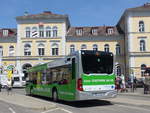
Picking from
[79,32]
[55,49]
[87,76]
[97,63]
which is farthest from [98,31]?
[87,76]

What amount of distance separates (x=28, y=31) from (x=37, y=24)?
236 centimetres

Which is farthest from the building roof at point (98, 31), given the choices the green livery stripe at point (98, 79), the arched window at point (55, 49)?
the green livery stripe at point (98, 79)

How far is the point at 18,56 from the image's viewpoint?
62.3 m

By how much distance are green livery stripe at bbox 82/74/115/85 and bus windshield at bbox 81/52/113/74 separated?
273 mm

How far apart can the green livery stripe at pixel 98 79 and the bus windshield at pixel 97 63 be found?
27 centimetres

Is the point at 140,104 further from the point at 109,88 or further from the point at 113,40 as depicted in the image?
the point at 113,40

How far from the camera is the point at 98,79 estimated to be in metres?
16.9

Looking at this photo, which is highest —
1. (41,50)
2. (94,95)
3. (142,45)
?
(142,45)

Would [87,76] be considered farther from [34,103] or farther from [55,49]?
[55,49]

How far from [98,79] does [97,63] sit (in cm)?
89

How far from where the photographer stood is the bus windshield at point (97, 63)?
1672 cm

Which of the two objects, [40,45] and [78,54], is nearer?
[78,54]

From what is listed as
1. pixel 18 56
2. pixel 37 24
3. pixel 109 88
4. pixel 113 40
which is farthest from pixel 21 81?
pixel 109 88

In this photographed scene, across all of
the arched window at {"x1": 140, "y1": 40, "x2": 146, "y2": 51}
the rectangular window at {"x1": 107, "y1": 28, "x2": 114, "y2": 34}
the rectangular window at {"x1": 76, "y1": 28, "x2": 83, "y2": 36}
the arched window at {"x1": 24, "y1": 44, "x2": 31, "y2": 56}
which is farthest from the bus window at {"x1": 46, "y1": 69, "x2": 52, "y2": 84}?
the rectangular window at {"x1": 107, "y1": 28, "x2": 114, "y2": 34}
